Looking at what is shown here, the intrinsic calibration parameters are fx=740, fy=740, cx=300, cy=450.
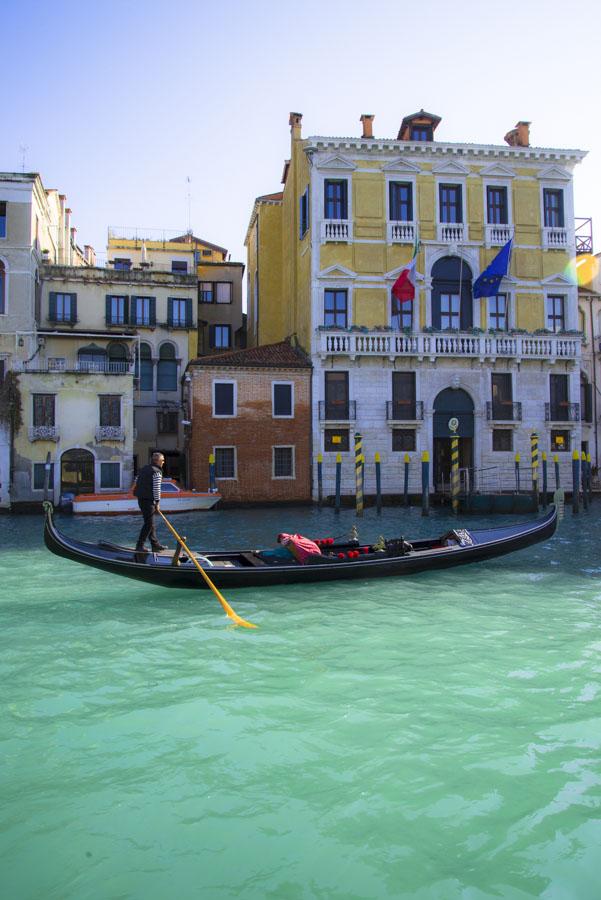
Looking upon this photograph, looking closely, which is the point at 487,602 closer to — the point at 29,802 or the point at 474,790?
the point at 474,790

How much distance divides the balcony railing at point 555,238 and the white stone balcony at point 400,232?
4.12 m

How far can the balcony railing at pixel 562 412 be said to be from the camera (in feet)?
71.6

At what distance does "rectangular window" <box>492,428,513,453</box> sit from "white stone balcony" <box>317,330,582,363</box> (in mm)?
2135

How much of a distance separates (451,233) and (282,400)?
23.1 feet

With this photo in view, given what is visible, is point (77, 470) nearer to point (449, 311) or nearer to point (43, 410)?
point (43, 410)

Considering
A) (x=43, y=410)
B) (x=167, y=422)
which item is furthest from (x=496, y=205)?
(x=43, y=410)

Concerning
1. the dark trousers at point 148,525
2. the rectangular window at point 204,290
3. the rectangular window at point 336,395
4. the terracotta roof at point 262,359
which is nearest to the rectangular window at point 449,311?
the rectangular window at point 336,395

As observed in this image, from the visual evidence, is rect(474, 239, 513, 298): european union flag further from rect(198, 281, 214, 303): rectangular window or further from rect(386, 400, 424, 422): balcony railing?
rect(198, 281, 214, 303): rectangular window

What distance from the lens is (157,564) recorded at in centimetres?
748

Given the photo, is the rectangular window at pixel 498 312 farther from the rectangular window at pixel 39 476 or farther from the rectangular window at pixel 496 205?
the rectangular window at pixel 39 476

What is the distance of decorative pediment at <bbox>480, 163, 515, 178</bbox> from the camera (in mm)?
21797

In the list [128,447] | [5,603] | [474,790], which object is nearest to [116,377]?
[128,447]

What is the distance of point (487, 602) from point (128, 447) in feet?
48.4

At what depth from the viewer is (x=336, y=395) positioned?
21.2 meters
